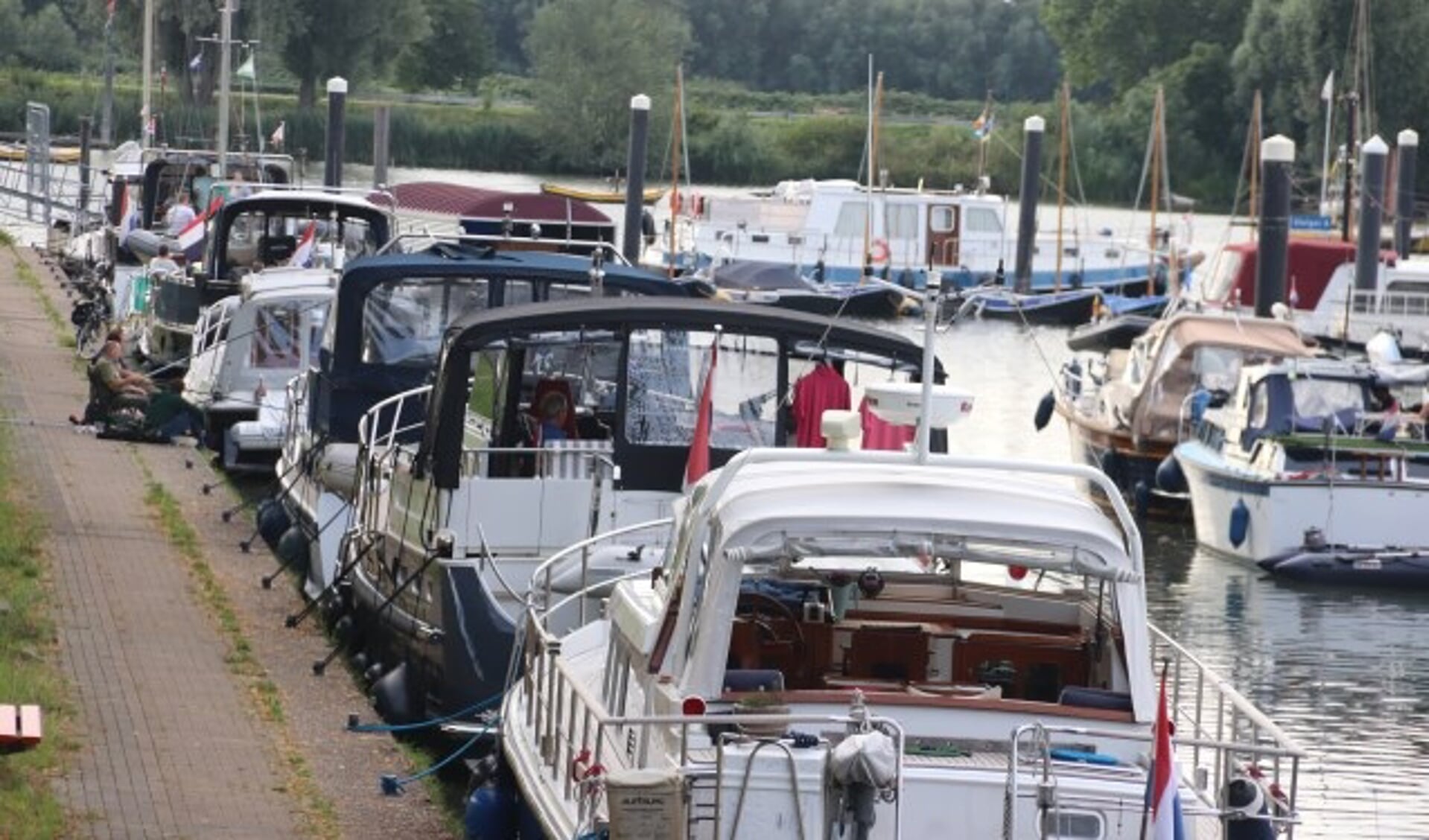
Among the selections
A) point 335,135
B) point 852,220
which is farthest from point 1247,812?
point 852,220

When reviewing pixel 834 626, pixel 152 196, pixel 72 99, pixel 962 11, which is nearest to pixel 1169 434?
pixel 152 196

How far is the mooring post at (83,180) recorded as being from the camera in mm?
57875

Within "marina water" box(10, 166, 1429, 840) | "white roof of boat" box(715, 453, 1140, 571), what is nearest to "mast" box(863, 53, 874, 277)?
"marina water" box(10, 166, 1429, 840)

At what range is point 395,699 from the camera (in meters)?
17.7

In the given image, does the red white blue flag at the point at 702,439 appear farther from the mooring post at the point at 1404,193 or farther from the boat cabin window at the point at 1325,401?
the mooring post at the point at 1404,193

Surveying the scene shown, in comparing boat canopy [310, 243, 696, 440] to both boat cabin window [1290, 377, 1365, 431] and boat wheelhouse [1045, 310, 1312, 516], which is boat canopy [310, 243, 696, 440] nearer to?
boat cabin window [1290, 377, 1365, 431]

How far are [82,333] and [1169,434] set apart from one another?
1351 cm

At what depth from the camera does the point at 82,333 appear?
1523 inches

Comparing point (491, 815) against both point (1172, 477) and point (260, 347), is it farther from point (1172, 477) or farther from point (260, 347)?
point (1172, 477)

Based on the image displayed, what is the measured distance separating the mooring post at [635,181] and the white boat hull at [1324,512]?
2398 centimetres

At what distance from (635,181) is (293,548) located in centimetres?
3331

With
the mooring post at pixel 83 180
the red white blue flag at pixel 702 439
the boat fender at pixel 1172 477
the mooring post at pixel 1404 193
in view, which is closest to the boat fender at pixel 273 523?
the red white blue flag at pixel 702 439

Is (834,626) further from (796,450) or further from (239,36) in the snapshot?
(239,36)

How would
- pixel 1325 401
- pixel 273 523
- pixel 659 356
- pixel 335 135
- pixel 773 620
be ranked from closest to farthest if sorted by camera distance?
pixel 773 620, pixel 659 356, pixel 273 523, pixel 1325 401, pixel 335 135
